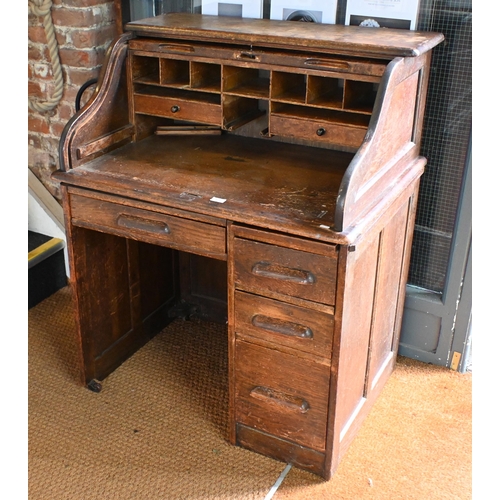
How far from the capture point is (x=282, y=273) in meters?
1.94

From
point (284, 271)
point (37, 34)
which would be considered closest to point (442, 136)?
point (284, 271)

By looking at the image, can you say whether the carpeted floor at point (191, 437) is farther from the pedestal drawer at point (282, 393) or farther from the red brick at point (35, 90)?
the red brick at point (35, 90)

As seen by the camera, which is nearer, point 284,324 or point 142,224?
point 284,324

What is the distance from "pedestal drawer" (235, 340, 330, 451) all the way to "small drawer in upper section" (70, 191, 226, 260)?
0.35m

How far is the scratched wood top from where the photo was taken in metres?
1.96

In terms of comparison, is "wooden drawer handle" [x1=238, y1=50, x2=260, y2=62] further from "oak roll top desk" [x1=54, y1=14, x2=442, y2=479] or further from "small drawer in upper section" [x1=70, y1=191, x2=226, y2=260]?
"small drawer in upper section" [x1=70, y1=191, x2=226, y2=260]

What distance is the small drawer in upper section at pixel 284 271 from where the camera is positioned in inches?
73.7

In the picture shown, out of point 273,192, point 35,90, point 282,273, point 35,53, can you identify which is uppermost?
point 35,53

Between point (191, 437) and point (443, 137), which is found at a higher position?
point (443, 137)

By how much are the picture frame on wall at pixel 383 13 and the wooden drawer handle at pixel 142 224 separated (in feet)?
3.16

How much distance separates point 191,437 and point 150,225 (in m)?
0.79

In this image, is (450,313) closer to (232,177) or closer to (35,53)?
(232,177)

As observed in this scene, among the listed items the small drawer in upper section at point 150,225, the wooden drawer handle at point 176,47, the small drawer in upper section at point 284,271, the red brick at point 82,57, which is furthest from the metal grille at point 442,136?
the red brick at point 82,57

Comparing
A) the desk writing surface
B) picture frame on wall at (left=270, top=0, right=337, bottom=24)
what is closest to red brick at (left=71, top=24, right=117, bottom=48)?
the desk writing surface
